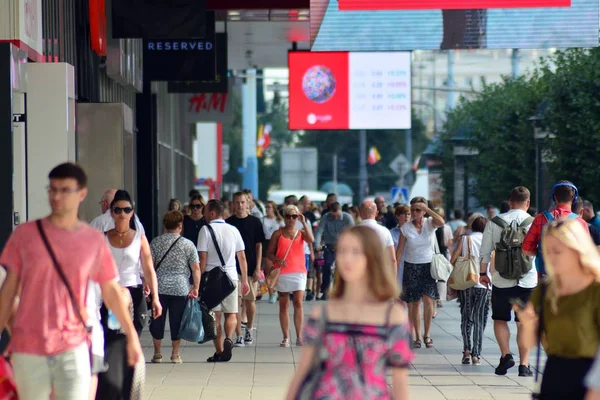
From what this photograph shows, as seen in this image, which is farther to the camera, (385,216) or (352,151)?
(352,151)

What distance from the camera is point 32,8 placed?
11172 mm

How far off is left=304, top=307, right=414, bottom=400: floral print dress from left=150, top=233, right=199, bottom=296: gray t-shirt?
751 centimetres

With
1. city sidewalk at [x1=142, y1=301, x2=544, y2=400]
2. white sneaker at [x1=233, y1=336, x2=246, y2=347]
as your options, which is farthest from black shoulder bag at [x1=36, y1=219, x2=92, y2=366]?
white sneaker at [x1=233, y1=336, x2=246, y2=347]

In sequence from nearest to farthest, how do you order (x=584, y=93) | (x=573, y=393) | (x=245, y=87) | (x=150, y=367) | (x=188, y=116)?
1. (x=573, y=393)
2. (x=150, y=367)
3. (x=584, y=93)
4. (x=188, y=116)
5. (x=245, y=87)

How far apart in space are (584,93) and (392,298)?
75.7 ft

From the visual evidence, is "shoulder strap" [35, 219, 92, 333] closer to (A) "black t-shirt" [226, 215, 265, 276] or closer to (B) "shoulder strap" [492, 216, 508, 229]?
(B) "shoulder strap" [492, 216, 508, 229]

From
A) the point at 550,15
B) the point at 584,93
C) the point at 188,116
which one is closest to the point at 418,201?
the point at 550,15

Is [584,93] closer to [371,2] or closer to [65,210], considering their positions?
[371,2]

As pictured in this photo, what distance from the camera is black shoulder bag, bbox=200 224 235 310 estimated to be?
12.9m

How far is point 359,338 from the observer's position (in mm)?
4941

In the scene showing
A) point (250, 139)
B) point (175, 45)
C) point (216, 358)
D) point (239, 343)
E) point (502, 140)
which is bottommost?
point (239, 343)

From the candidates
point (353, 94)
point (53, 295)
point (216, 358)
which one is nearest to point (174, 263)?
point (216, 358)

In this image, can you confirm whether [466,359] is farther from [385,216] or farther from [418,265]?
[385,216]

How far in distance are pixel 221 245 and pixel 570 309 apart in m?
7.61
